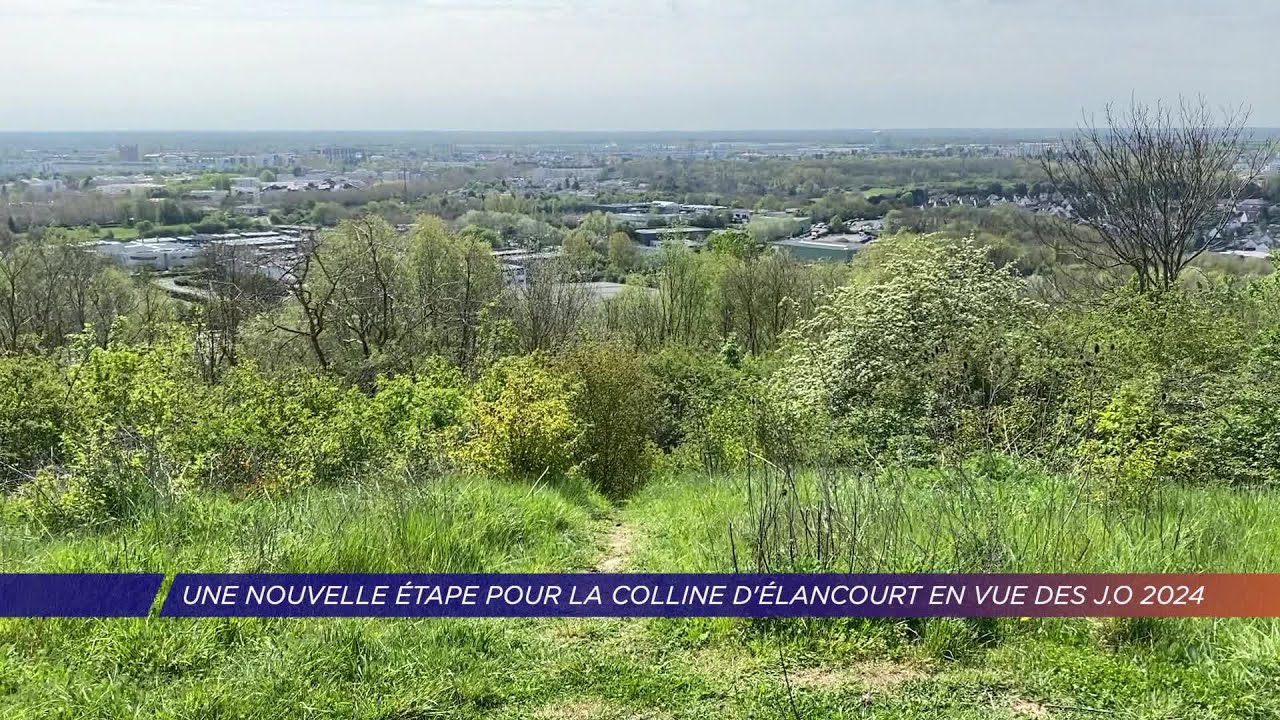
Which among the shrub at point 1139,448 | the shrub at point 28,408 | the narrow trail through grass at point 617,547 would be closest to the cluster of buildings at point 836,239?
the shrub at point 28,408

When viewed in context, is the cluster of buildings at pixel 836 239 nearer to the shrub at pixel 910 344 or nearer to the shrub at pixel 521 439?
the shrub at pixel 910 344

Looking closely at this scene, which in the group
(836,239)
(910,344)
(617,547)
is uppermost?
(836,239)

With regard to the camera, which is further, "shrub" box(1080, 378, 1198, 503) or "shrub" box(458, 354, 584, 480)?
"shrub" box(458, 354, 584, 480)

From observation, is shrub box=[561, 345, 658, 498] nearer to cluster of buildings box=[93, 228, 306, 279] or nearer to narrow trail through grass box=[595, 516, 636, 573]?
narrow trail through grass box=[595, 516, 636, 573]

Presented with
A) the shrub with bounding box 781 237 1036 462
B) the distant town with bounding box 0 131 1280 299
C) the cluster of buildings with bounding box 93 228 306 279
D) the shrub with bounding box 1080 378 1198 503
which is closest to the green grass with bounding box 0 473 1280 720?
the shrub with bounding box 1080 378 1198 503

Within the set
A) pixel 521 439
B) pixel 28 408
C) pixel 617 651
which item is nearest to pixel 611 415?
pixel 521 439

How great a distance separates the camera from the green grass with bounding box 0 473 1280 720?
145 inches

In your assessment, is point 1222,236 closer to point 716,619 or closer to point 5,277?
point 716,619

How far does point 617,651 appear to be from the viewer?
4.25m

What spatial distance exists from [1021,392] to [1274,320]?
777 centimetres

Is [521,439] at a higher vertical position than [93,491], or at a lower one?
lower

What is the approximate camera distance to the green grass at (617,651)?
368 cm

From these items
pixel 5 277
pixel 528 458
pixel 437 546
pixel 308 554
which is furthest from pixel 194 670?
pixel 5 277

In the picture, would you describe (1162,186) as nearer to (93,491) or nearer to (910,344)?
(910,344)
